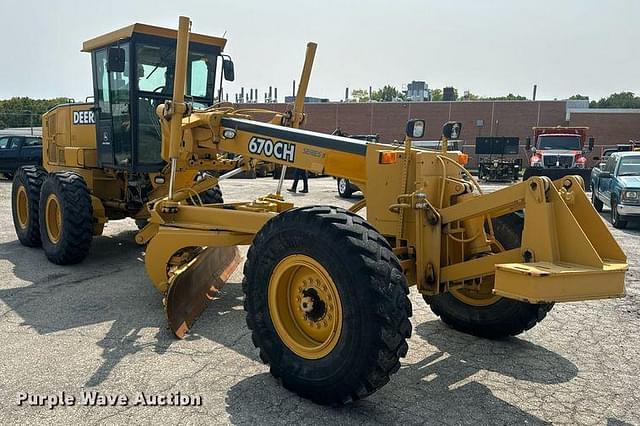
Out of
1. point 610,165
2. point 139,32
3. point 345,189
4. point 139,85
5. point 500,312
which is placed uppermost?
point 139,32

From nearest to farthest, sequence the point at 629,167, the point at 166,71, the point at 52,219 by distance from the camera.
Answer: the point at 166,71
the point at 52,219
the point at 629,167

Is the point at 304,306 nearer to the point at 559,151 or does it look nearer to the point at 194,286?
the point at 194,286

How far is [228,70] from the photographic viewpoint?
25.1 ft

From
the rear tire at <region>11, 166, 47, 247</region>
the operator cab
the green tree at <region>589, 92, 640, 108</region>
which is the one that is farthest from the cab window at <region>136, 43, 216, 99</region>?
the green tree at <region>589, 92, 640, 108</region>

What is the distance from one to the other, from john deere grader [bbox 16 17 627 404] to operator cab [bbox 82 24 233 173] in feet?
5.74

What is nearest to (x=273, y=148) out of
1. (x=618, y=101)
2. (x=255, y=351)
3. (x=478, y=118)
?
(x=255, y=351)

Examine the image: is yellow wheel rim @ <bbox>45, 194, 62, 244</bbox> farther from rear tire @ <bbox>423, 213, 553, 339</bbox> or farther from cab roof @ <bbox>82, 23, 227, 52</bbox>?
rear tire @ <bbox>423, 213, 553, 339</bbox>

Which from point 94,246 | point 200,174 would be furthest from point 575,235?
point 94,246

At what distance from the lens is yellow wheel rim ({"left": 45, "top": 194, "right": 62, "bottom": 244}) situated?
7883mm

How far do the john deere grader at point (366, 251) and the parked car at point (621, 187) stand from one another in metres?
8.44

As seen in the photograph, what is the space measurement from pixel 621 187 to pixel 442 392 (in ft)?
32.9

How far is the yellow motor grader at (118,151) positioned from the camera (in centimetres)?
732

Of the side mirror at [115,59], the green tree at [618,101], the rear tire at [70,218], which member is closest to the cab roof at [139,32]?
the side mirror at [115,59]

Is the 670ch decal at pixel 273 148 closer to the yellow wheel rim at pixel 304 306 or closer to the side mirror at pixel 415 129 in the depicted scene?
the side mirror at pixel 415 129
